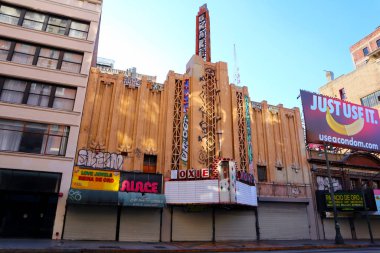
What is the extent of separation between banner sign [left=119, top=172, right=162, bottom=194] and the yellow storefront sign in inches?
20.2

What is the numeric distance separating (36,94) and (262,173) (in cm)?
2140

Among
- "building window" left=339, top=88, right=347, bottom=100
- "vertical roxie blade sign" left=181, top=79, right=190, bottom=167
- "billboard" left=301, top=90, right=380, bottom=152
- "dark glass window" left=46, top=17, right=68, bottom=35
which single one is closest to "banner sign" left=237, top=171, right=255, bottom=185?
"vertical roxie blade sign" left=181, top=79, right=190, bottom=167

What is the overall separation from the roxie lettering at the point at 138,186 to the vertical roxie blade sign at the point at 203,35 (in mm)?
15973

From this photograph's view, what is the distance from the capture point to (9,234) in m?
19.5

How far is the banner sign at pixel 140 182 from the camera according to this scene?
851 inches

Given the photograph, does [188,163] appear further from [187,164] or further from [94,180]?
[94,180]

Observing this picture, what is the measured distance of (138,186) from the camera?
71.8 ft

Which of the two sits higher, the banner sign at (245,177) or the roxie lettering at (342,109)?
the roxie lettering at (342,109)

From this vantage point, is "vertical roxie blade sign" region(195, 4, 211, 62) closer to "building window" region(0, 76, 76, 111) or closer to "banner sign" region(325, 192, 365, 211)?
"building window" region(0, 76, 76, 111)

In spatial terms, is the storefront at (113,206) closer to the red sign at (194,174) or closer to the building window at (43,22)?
the red sign at (194,174)

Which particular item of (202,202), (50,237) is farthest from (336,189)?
(50,237)

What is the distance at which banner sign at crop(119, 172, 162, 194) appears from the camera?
70.9ft

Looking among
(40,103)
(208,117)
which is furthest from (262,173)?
(40,103)

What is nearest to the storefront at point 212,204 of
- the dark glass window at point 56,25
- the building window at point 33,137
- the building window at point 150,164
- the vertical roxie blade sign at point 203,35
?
the building window at point 150,164
